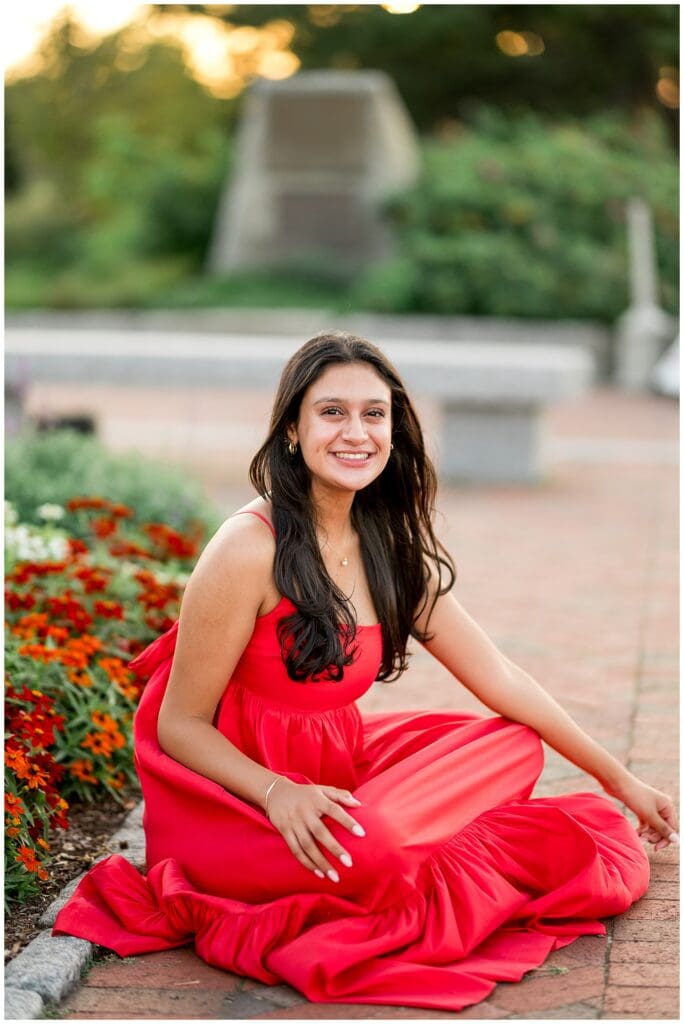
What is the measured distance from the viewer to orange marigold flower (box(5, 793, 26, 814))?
288 cm

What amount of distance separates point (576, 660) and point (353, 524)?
227cm

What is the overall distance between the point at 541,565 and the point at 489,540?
0.61 meters

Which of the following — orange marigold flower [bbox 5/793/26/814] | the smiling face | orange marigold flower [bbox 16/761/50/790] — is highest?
the smiling face

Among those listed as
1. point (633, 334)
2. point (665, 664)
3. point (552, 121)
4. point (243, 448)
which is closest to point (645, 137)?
point (633, 334)

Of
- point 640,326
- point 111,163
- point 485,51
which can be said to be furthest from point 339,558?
point 485,51

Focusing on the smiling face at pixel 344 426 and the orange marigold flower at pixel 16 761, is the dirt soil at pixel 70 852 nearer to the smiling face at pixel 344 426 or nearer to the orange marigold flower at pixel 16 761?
the orange marigold flower at pixel 16 761

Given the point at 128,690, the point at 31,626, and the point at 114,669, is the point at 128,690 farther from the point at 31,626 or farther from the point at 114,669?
the point at 31,626

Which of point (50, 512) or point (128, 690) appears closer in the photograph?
point (128, 690)

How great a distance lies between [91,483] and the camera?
6.11 meters

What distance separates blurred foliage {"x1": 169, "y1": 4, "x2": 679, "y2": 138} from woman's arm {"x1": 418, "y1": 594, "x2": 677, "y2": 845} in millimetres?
23236

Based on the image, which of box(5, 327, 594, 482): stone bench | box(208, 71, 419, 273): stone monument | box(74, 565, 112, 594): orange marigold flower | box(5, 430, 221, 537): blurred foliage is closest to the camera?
box(74, 565, 112, 594): orange marigold flower

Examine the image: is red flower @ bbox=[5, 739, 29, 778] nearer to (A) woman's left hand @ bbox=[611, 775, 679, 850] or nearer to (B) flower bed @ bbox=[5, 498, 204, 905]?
(B) flower bed @ bbox=[5, 498, 204, 905]

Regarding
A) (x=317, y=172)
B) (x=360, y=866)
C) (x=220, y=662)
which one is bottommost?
(x=360, y=866)

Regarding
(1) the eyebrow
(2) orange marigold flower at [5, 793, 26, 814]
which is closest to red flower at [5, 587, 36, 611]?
(2) orange marigold flower at [5, 793, 26, 814]
